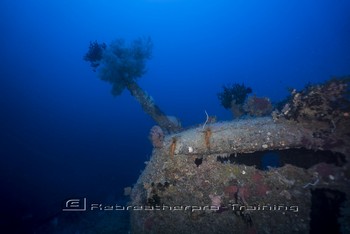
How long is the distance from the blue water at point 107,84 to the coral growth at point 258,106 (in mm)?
12149

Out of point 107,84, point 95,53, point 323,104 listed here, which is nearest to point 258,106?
point 323,104

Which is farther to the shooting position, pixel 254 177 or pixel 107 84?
pixel 107 84

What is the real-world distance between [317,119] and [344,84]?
41.4 inches

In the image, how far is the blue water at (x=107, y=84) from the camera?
22.7 m

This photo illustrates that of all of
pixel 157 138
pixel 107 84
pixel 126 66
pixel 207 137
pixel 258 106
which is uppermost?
pixel 107 84

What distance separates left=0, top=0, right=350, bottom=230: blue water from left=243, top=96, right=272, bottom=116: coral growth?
12.1m

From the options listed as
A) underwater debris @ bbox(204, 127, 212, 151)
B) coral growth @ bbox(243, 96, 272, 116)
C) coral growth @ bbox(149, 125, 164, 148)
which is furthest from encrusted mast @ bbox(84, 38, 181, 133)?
underwater debris @ bbox(204, 127, 212, 151)

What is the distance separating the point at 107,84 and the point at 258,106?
127222 mm

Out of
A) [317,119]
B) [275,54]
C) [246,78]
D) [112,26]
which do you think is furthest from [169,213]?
[112,26]

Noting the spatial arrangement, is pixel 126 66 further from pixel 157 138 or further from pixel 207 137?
pixel 207 137

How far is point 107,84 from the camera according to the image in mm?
129375

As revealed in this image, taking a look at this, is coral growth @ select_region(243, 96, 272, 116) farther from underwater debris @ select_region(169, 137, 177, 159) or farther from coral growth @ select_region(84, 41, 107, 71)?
coral growth @ select_region(84, 41, 107, 71)

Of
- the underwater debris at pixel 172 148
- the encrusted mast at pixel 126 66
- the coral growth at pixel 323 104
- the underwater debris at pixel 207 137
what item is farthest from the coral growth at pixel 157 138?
the encrusted mast at pixel 126 66

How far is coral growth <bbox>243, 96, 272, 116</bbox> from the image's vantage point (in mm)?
8633
